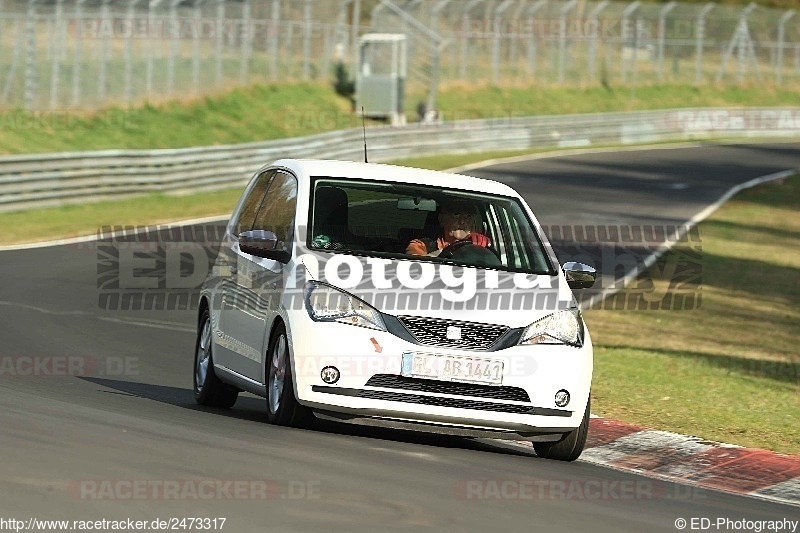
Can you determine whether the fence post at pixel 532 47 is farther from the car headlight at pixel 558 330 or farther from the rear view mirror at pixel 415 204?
the car headlight at pixel 558 330

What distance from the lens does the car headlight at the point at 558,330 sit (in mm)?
9391

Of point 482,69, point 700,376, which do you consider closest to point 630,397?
point 700,376

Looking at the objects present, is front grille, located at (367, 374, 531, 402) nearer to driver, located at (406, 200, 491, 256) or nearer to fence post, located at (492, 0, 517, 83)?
driver, located at (406, 200, 491, 256)

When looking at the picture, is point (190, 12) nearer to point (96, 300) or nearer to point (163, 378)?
point (96, 300)

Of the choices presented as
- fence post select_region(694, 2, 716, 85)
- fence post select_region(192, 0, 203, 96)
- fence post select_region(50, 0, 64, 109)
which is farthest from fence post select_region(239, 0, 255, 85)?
fence post select_region(694, 2, 716, 85)

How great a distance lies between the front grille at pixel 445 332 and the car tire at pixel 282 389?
0.75 meters

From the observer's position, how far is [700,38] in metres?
64.1

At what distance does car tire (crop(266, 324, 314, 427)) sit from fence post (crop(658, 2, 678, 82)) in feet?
170

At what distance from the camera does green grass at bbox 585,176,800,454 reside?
40.2 feet

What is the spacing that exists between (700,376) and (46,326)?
243 inches

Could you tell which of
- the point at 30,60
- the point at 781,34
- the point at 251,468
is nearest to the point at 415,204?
the point at 251,468

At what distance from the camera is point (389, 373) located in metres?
9.16

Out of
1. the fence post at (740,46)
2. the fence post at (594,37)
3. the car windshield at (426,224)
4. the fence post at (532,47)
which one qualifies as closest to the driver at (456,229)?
the car windshield at (426,224)

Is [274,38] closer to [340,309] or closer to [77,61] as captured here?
[77,61]
